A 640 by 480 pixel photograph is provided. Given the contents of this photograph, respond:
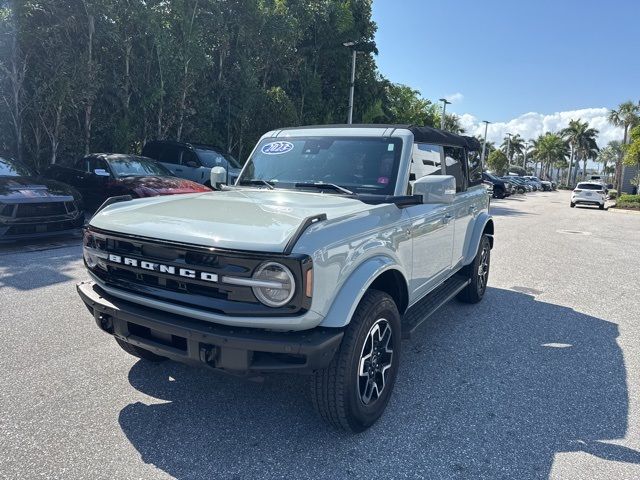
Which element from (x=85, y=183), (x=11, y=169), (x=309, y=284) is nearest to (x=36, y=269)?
(x=11, y=169)

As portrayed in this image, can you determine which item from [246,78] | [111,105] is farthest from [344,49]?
[111,105]

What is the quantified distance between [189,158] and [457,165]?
9922mm

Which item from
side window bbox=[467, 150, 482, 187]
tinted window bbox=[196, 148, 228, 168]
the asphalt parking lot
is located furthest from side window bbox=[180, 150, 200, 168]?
side window bbox=[467, 150, 482, 187]

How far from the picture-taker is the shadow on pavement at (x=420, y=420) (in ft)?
8.45

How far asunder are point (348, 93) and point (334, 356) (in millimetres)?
24454

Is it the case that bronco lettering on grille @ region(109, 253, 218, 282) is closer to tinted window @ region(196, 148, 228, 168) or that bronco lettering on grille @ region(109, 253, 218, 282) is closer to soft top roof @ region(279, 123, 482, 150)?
soft top roof @ region(279, 123, 482, 150)

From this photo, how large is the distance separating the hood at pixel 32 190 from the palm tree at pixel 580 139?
9133cm

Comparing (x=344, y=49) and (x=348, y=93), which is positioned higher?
(x=344, y=49)

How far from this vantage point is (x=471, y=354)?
417 cm

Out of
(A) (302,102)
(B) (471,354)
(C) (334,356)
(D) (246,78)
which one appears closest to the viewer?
(C) (334,356)

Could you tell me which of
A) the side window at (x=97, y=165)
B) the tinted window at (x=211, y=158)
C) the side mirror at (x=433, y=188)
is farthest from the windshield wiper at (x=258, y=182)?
the tinted window at (x=211, y=158)

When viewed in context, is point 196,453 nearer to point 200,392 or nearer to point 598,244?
point 200,392

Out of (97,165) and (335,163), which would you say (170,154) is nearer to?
(97,165)

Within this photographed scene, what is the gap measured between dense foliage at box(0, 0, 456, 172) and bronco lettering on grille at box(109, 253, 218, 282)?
645 centimetres
